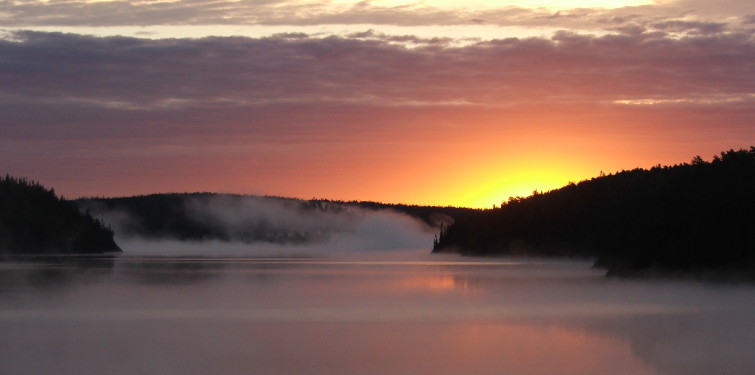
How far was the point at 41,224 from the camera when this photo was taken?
165125mm

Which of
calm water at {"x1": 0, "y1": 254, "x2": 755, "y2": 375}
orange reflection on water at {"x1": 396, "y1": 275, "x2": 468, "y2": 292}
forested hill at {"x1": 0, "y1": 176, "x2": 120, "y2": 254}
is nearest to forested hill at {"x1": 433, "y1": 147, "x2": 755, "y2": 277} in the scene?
calm water at {"x1": 0, "y1": 254, "x2": 755, "y2": 375}

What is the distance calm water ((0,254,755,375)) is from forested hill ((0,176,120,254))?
4500 inches

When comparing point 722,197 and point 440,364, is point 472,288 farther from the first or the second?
point 440,364

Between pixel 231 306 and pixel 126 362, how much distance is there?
1662 centimetres

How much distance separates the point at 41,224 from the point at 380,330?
468ft

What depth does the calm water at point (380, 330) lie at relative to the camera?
2302 centimetres

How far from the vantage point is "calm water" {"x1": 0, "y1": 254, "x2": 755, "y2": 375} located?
23.0 meters

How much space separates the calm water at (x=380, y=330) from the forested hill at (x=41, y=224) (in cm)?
11431

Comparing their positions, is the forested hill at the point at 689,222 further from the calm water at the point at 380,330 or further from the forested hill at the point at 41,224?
the forested hill at the point at 41,224

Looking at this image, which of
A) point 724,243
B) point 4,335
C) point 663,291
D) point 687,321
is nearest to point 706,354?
point 687,321

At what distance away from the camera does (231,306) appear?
3984cm

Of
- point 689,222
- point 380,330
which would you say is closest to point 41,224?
point 689,222

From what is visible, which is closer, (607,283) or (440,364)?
(440,364)

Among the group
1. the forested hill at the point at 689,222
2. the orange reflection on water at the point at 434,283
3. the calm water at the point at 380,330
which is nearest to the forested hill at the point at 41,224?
the forested hill at the point at 689,222
